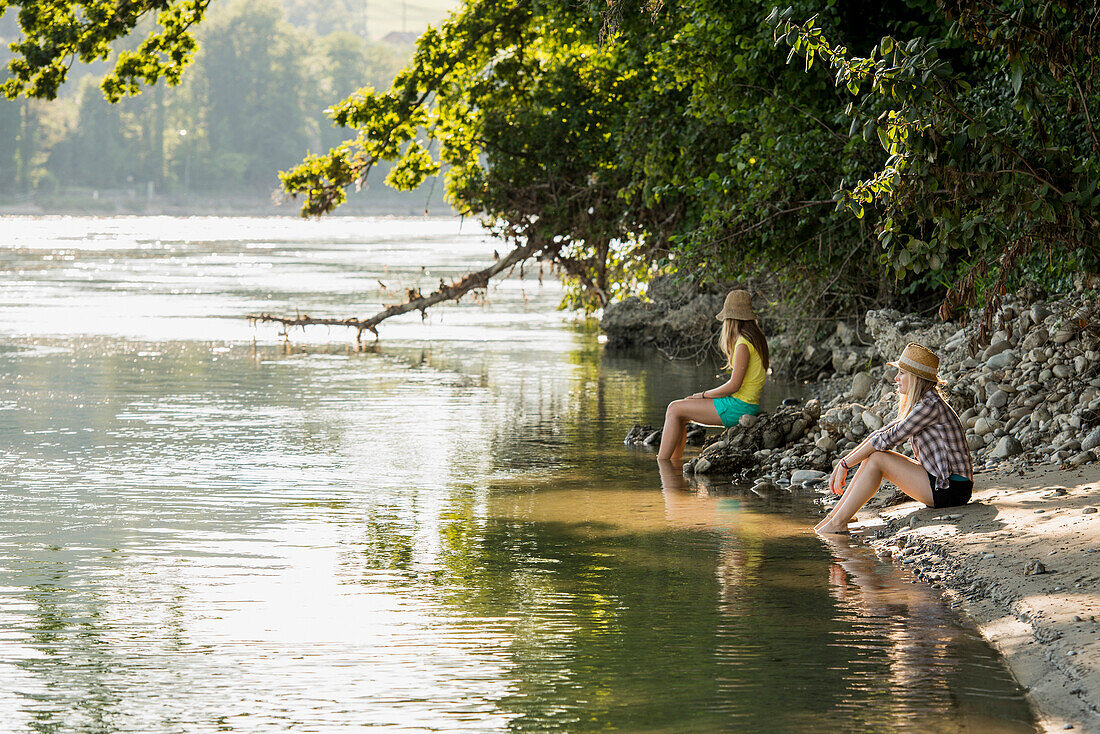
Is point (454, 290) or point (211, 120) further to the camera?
point (211, 120)

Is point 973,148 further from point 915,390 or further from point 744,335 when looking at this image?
point 744,335

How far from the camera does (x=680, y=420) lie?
11602 mm

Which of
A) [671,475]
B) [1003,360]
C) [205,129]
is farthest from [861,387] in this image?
[205,129]

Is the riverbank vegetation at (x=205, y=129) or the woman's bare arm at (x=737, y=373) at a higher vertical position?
the riverbank vegetation at (x=205, y=129)

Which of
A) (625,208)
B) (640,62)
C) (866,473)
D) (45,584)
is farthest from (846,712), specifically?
(625,208)

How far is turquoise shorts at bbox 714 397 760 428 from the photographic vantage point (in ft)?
37.0

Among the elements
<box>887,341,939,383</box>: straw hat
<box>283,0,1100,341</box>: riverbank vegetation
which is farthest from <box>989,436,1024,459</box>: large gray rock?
<box>887,341,939,383</box>: straw hat

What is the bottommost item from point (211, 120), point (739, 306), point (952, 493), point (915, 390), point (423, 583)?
point (423, 583)

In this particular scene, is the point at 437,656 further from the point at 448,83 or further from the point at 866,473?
the point at 448,83

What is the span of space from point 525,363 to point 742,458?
381 inches

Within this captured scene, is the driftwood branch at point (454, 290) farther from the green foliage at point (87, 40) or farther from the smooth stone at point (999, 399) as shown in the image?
the smooth stone at point (999, 399)

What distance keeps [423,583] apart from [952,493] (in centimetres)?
349

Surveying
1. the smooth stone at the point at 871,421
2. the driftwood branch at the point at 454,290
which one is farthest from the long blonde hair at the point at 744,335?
the driftwood branch at the point at 454,290

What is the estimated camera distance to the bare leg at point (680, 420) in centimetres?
1137
